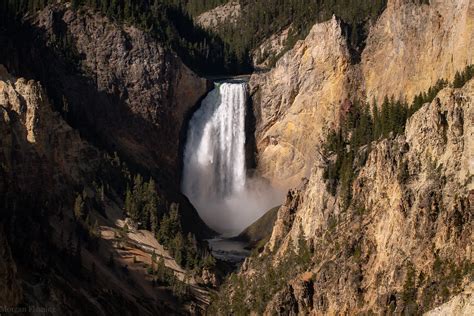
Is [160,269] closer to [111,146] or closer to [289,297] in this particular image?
[289,297]

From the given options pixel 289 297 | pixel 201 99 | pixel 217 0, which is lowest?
pixel 289 297

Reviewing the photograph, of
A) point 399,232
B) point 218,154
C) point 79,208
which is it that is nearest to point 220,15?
point 218,154

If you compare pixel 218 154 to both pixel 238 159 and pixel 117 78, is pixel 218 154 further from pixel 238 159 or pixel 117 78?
pixel 117 78

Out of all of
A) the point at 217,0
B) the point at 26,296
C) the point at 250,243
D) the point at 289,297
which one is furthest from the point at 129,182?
the point at 217,0

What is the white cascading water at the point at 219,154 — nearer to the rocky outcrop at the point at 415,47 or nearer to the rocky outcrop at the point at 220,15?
the rocky outcrop at the point at 415,47

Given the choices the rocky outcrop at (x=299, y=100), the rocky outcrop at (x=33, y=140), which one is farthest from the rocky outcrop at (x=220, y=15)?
the rocky outcrop at (x=33, y=140)

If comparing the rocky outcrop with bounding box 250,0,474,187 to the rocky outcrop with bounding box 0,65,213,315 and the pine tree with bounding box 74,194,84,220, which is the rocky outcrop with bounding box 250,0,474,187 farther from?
the pine tree with bounding box 74,194,84,220
